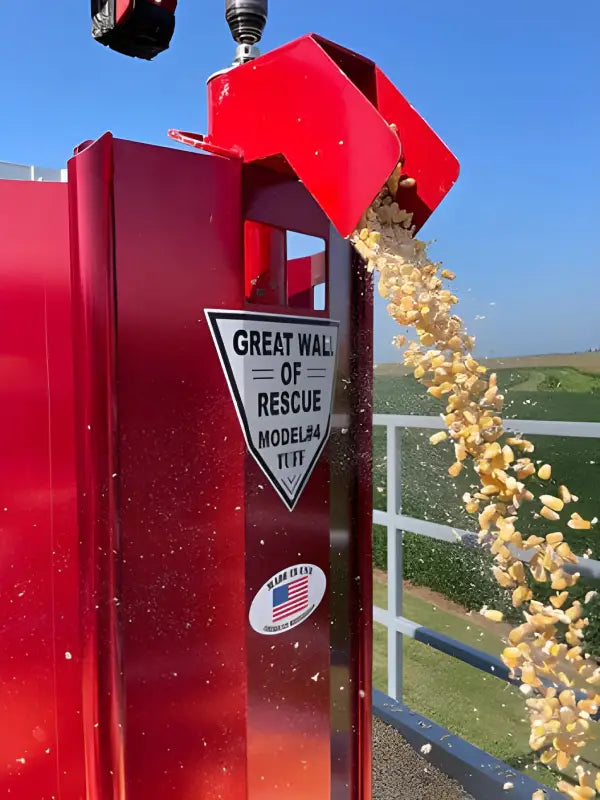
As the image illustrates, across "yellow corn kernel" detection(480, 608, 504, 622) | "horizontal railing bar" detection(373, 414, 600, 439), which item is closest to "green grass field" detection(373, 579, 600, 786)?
"horizontal railing bar" detection(373, 414, 600, 439)

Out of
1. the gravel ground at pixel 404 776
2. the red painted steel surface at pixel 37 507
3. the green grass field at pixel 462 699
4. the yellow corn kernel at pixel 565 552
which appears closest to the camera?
the red painted steel surface at pixel 37 507

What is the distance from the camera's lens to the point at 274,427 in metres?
1.39

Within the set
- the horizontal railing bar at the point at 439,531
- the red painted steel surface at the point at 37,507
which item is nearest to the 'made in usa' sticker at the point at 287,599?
the red painted steel surface at the point at 37,507

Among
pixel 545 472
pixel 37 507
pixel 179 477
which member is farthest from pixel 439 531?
pixel 37 507

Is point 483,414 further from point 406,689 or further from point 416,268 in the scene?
point 406,689

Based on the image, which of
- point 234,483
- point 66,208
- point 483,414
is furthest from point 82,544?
point 483,414

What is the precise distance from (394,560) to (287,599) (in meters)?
1.49

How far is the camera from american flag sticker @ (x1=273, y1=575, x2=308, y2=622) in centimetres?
142

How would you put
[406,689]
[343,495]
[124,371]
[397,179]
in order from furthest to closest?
[406,689]
[343,495]
[397,179]
[124,371]

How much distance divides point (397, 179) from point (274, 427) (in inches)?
21.5

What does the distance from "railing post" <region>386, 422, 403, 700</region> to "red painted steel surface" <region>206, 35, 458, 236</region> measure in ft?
5.15

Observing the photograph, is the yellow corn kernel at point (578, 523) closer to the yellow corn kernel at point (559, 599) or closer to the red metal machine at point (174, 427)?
the yellow corn kernel at point (559, 599)

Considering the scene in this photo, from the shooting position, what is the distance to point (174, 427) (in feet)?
4.09

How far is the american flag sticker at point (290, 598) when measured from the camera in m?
1.42
